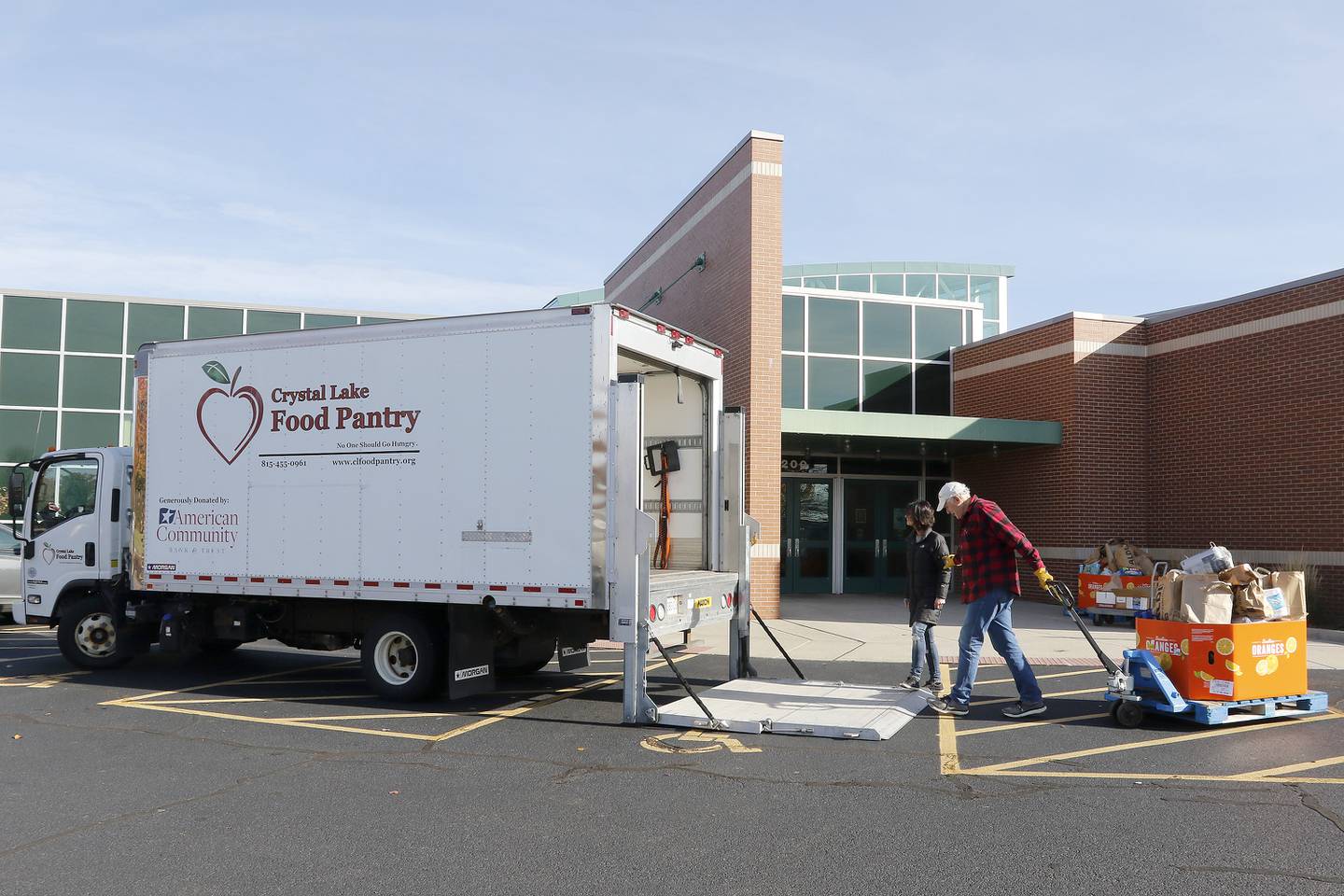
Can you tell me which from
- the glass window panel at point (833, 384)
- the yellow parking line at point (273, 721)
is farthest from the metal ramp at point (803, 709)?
the glass window panel at point (833, 384)

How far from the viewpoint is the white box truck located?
830cm

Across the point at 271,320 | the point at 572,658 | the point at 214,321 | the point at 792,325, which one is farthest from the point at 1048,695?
the point at 214,321

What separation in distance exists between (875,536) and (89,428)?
19.9 m

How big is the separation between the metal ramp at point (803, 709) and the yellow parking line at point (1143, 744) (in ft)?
3.42

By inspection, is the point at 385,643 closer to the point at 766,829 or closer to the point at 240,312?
the point at 766,829

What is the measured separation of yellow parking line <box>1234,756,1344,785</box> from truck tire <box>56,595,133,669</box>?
389 inches

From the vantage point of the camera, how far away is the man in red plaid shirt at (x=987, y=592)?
27.7 feet

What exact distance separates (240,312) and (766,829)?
26.9m

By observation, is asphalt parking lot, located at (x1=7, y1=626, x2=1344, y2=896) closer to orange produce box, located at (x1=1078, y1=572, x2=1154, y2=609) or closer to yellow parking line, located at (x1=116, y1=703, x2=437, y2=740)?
yellow parking line, located at (x1=116, y1=703, x2=437, y2=740)

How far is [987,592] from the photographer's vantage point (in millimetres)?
8523

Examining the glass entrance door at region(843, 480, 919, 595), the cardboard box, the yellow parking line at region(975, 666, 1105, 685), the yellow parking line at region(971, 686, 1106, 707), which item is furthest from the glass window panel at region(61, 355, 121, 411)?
the cardboard box

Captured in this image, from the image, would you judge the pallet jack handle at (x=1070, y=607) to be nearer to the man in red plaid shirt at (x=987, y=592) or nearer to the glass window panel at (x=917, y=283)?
the man in red plaid shirt at (x=987, y=592)

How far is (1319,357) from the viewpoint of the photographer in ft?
52.7

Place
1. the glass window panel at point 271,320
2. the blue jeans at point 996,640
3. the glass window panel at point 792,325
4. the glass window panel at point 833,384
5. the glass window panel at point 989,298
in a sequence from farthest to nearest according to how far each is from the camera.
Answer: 1. the glass window panel at point 989,298
2. the glass window panel at point 271,320
3. the glass window panel at point 833,384
4. the glass window panel at point 792,325
5. the blue jeans at point 996,640
